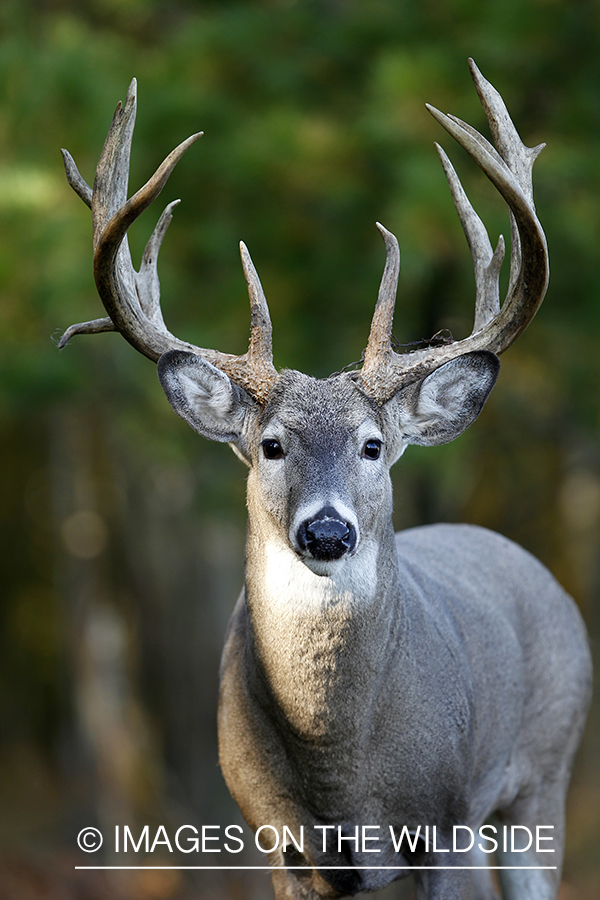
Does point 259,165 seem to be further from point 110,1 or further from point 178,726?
point 178,726

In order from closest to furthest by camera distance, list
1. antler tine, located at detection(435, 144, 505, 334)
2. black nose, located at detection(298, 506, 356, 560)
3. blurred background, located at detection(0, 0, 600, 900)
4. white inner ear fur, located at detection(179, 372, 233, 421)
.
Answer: black nose, located at detection(298, 506, 356, 560) → white inner ear fur, located at detection(179, 372, 233, 421) → antler tine, located at detection(435, 144, 505, 334) → blurred background, located at detection(0, 0, 600, 900)

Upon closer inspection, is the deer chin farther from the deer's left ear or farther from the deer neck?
the deer's left ear

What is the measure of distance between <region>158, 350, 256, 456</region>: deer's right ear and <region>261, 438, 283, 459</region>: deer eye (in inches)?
9.1

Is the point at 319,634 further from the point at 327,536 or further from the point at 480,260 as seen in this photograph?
the point at 480,260

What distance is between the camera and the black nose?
369cm

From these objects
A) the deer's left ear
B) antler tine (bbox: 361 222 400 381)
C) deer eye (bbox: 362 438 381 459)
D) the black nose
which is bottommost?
the black nose

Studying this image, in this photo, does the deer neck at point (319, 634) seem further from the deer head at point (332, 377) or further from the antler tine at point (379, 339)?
the antler tine at point (379, 339)

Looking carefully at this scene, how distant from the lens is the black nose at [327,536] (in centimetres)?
369

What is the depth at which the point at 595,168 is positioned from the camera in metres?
7.67

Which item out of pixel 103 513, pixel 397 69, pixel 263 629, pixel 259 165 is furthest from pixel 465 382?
pixel 103 513

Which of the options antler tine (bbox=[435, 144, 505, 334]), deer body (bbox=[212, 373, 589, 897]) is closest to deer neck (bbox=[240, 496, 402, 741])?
deer body (bbox=[212, 373, 589, 897])

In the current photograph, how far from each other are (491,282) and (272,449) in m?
1.23

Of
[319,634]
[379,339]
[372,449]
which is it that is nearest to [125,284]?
[379,339]

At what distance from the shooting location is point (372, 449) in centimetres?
419
